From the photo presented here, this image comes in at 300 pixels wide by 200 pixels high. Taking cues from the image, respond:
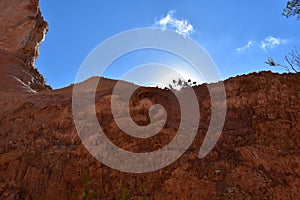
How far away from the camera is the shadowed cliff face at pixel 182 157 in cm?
517

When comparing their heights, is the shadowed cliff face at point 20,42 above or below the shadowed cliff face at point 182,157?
above

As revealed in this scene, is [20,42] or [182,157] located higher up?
[20,42]

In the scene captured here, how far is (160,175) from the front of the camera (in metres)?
5.53

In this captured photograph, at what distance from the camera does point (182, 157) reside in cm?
580

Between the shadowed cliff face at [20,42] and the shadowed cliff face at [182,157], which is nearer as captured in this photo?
the shadowed cliff face at [182,157]

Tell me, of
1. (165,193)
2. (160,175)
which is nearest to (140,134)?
(160,175)

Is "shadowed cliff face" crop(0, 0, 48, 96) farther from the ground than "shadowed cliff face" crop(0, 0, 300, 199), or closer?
farther from the ground

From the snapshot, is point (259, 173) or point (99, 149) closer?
point (259, 173)

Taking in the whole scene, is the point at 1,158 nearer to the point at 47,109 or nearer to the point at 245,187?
the point at 47,109

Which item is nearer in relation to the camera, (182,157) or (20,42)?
(182,157)

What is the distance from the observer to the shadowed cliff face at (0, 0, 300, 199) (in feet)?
17.0

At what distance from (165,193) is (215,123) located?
7.58 ft

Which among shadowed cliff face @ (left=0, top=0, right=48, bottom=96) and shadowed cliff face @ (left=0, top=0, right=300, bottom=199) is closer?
shadowed cliff face @ (left=0, top=0, right=300, bottom=199)

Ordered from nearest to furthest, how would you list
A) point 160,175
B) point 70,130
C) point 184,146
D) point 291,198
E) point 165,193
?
point 291,198 → point 165,193 → point 160,175 → point 184,146 → point 70,130
